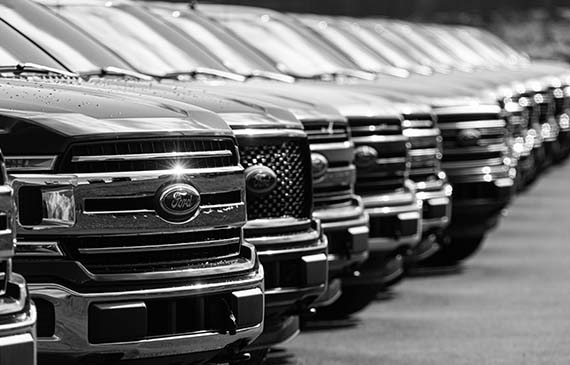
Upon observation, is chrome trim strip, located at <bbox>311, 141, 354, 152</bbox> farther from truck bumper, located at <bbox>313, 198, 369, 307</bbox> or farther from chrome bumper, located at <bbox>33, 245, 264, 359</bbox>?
chrome bumper, located at <bbox>33, 245, 264, 359</bbox>

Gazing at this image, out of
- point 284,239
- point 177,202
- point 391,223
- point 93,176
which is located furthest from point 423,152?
point 93,176

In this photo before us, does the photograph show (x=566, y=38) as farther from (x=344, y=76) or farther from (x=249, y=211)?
(x=249, y=211)

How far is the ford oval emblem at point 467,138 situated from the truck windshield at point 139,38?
136 inches

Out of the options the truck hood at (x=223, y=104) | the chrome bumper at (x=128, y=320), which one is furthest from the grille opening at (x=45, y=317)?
the truck hood at (x=223, y=104)

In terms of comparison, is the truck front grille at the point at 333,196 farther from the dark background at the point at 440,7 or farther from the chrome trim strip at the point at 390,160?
the dark background at the point at 440,7

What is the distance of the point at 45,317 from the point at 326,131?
3259 millimetres

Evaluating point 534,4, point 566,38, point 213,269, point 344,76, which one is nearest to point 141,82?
point 213,269

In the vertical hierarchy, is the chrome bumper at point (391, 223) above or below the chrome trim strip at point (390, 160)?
below

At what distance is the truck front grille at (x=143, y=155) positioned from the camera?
5.78 meters

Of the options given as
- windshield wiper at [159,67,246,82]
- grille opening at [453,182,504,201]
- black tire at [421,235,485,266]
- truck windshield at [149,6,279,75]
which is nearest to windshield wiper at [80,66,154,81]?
windshield wiper at [159,67,246,82]

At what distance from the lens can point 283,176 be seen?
7.59 m

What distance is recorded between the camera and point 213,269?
6191 mm

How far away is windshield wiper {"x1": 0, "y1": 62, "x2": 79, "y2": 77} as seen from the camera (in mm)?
7148

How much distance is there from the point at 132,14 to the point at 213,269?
4434 millimetres
